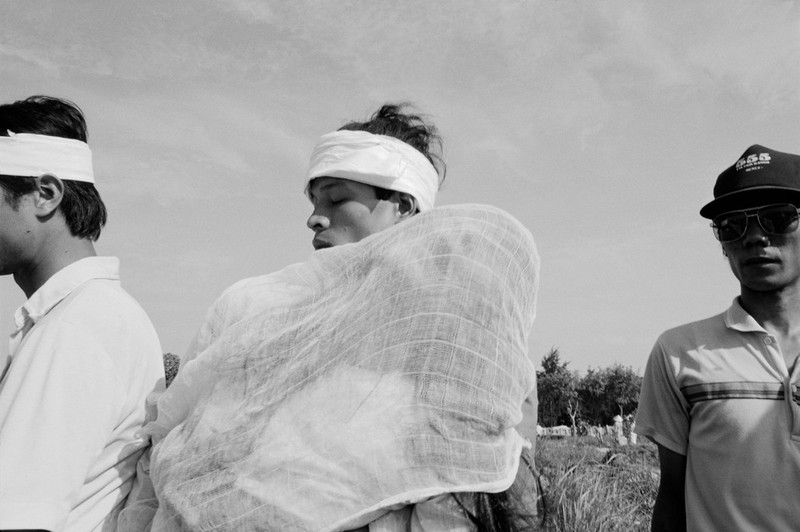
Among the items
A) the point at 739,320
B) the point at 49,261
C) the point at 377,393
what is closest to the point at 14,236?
the point at 49,261

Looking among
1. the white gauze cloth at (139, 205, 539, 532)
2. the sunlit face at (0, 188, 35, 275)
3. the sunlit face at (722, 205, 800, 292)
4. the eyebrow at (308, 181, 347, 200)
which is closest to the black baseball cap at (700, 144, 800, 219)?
the sunlit face at (722, 205, 800, 292)

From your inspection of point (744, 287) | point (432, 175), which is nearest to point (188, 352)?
point (432, 175)

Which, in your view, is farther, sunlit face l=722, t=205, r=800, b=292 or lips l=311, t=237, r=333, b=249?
sunlit face l=722, t=205, r=800, b=292

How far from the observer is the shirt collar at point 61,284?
208 centimetres

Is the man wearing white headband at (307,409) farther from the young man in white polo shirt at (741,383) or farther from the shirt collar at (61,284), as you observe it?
the young man in white polo shirt at (741,383)

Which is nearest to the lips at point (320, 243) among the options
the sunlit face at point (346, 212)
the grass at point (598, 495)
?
the sunlit face at point (346, 212)

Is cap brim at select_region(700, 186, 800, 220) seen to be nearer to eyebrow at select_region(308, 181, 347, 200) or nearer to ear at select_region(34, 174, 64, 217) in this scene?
eyebrow at select_region(308, 181, 347, 200)

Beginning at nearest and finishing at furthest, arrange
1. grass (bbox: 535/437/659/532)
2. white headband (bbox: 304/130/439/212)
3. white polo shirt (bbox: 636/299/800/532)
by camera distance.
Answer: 1. white headband (bbox: 304/130/439/212)
2. white polo shirt (bbox: 636/299/800/532)
3. grass (bbox: 535/437/659/532)

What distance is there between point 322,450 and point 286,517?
5.5 inches

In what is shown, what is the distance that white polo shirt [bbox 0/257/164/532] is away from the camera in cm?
164

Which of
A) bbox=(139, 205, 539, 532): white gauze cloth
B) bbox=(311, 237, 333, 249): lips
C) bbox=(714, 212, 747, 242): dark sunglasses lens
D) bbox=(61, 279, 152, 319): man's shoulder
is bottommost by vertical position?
bbox=(139, 205, 539, 532): white gauze cloth

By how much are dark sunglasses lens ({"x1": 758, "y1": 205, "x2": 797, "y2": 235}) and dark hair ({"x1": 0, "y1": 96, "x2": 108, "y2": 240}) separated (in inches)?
102

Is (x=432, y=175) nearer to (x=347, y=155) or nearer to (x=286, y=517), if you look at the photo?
(x=347, y=155)

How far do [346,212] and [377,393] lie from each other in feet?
3.40
